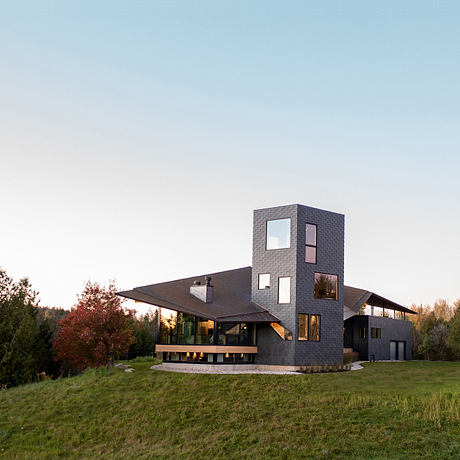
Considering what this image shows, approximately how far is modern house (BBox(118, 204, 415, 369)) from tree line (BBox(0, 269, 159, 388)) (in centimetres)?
184

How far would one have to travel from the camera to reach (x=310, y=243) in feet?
89.1

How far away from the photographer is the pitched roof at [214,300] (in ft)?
85.4

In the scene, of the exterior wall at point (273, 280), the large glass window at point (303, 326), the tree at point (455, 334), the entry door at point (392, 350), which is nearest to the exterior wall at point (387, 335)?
the entry door at point (392, 350)

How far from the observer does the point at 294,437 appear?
1507 cm

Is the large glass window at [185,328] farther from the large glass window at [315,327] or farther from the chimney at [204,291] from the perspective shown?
the large glass window at [315,327]

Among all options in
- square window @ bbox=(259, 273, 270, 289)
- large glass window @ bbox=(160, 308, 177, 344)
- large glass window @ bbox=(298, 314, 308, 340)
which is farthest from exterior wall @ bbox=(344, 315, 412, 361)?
large glass window @ bbox=(160, 308, 177, 344)

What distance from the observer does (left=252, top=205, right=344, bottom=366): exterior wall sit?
26.3 metres

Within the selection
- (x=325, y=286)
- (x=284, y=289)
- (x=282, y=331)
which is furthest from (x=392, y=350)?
(x=284, y=289)

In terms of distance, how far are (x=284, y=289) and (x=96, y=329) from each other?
9948mm

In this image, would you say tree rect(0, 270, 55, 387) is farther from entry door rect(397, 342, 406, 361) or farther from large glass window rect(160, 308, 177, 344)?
entry door rect(397, 342, 406, 361)

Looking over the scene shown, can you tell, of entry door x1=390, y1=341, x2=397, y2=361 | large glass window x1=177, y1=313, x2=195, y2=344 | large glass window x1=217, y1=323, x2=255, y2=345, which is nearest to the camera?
large glass window x1=217, y1=323, x2=255, y2=345

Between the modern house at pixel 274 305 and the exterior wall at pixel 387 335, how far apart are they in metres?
8.69

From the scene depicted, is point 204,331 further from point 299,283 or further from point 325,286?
point 325,286

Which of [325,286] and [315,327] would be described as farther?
[325,286]
